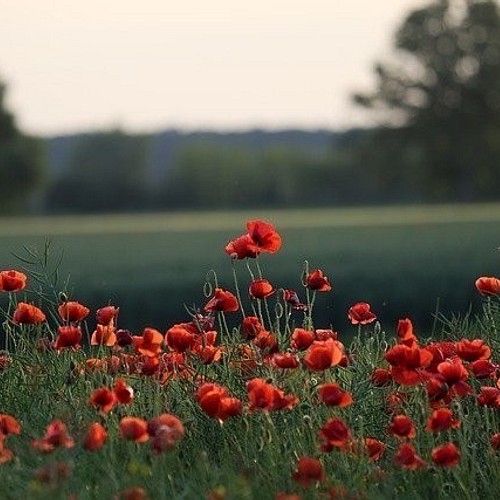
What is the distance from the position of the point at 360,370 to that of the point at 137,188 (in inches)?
3385

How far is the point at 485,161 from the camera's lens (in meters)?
61.7

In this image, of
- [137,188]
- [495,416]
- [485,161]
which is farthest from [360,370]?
[137,188]

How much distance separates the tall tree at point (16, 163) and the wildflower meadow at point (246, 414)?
242 feet

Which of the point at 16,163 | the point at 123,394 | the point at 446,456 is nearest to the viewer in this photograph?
the point at 446,456

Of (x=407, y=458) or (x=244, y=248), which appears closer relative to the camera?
(x=407, y=458)

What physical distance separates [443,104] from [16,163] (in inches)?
1100

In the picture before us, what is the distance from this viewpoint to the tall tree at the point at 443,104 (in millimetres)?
61719

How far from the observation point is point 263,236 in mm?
4570

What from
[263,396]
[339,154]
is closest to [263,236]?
[263,396]

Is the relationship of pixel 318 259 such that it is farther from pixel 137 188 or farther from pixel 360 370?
pixel 137 188

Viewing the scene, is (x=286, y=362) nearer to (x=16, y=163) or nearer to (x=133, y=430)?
(x=133, y=430)

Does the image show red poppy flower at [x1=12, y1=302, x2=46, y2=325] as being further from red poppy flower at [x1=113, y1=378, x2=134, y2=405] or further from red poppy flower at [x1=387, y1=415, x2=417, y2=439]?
red poppy flower at [x1=387, y1=415, x2=417, y2=439]

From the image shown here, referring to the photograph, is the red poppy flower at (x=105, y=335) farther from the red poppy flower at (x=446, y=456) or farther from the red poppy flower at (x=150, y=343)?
the red poppy flower at (x=446, y=456)

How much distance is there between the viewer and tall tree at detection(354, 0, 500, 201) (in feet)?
202
